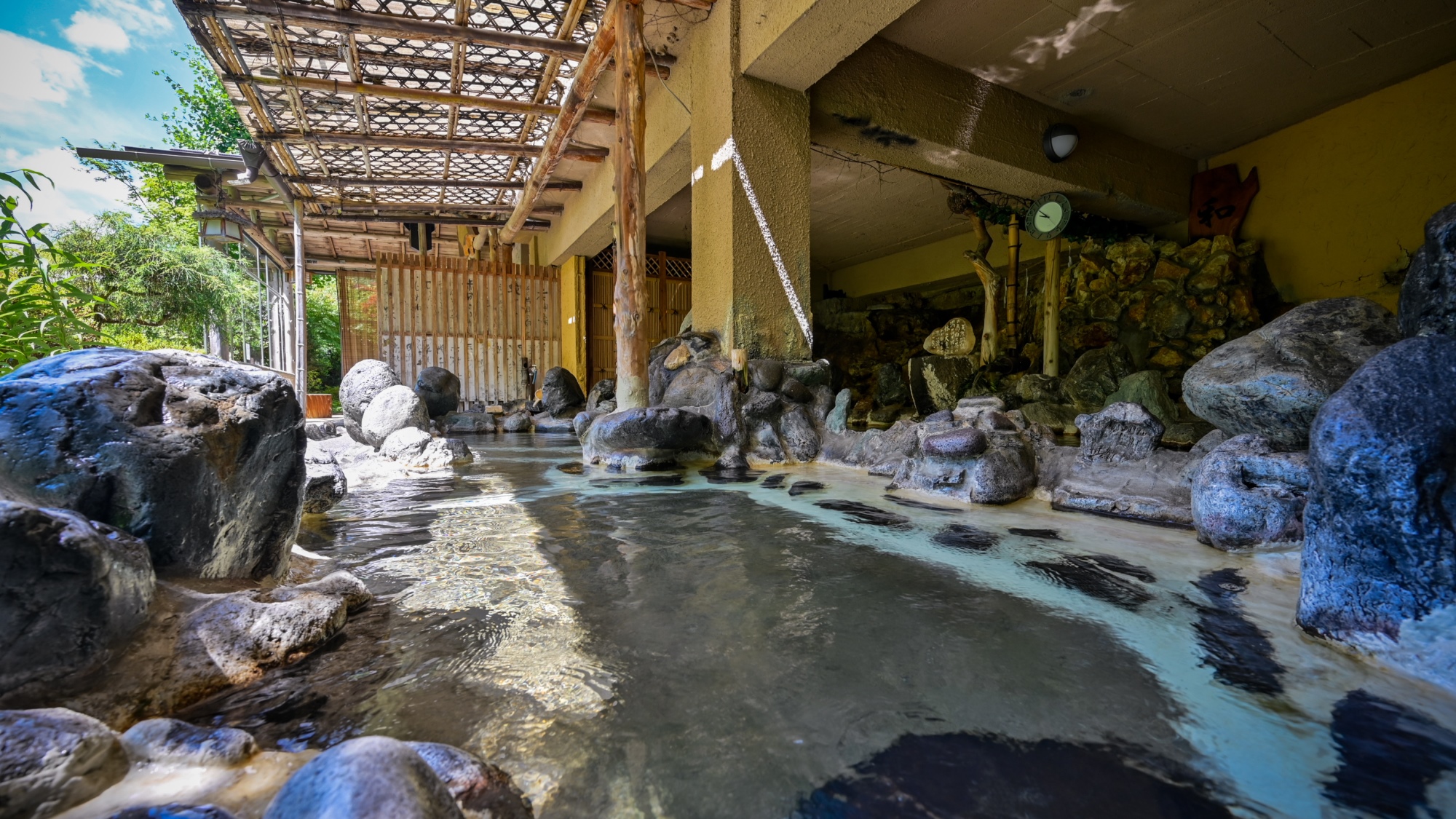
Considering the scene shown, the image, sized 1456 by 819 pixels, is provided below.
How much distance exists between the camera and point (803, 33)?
496cm

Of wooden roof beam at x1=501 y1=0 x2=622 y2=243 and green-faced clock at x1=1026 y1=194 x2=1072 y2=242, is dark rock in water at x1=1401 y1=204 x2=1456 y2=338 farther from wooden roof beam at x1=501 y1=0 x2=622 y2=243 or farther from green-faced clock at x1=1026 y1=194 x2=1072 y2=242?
green-faced clock at x1=1026 y1=194 x2=1072 y2=242

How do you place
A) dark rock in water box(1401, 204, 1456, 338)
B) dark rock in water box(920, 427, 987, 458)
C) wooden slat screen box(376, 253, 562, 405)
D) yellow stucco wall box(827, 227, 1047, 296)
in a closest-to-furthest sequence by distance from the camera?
dark rock in water box(1401, 204, 1456, 338) → dark rock in water box(920, 427, 987, 458) → yellow stucco wall box(827, 227, 1047, 296) → wooden slat screen box(376, 253, 562, 405)

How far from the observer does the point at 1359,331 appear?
247 cm

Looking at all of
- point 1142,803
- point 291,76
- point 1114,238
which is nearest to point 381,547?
point 1142,803

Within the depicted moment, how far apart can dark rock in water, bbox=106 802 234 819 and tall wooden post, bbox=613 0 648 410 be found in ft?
17.1

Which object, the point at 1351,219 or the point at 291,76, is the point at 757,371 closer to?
the point at 291,76

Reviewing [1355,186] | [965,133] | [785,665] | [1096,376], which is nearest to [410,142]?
[965,133]

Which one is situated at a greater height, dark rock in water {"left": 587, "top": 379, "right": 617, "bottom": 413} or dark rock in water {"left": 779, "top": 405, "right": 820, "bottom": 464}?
dark rock in water {"left": 587, "top": 379, "right": 617, "bottom": 413}

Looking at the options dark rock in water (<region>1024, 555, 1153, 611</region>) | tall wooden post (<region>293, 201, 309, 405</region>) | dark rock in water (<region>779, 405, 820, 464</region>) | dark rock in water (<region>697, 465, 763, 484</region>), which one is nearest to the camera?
dark rock in water (<region>1024, 555, 1153, 611</region>)

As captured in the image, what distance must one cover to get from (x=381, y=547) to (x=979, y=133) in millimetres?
6861

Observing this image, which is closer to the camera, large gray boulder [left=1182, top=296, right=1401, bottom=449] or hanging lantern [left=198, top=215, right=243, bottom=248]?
large gray boulder [left=1182, top=296, right=1401, bottom=449]

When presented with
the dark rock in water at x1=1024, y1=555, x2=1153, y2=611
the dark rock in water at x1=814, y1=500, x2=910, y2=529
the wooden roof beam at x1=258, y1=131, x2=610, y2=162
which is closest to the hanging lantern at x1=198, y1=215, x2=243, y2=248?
Result: the wooden roof beam at x1=258, y1=131, x2=610, y2=162

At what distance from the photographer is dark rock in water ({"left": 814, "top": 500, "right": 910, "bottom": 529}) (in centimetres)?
303

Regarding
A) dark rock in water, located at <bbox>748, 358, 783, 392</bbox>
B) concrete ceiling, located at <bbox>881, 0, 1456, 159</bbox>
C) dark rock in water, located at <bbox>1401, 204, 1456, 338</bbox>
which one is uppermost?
concrete ceiling, located at <bbox>881, 0, 1456, 159</bbox>
